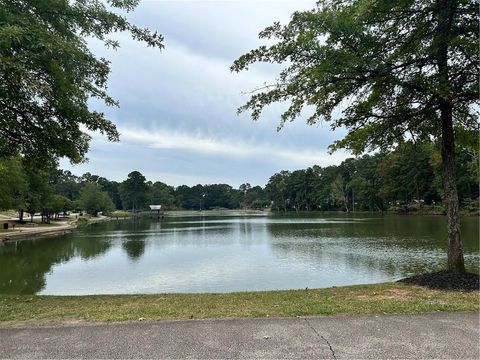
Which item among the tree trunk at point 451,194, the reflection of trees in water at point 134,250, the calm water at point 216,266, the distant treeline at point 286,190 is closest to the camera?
the tree trunk at point 451,194

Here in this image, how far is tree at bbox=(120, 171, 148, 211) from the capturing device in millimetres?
124438

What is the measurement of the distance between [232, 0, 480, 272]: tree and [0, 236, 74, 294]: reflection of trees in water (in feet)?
39.5

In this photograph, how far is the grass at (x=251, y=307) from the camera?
6016 millimetres

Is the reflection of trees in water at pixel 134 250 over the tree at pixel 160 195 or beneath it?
beneath

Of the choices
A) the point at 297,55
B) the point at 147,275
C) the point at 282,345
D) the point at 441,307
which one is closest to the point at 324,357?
the point at 282,345

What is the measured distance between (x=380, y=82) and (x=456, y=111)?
2.52 meters

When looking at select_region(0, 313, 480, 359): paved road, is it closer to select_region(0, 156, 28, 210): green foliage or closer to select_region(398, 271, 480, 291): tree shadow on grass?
select_region(398, 271, 480, 291): tree shadow on grass

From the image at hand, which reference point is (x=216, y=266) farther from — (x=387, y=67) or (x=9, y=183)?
(x=9, y=183)

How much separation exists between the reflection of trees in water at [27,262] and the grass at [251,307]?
8464 millimetres

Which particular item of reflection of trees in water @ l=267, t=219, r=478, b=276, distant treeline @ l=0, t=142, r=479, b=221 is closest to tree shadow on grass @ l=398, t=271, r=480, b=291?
distant treeline @ l=0, t=142, r=479, b=221

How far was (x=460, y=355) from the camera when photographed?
4227 mm

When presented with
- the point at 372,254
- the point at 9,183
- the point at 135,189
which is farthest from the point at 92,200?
the point at 372,254

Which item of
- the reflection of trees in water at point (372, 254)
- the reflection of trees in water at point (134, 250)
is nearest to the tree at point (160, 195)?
the reflection of trees in water at point (134, 250)

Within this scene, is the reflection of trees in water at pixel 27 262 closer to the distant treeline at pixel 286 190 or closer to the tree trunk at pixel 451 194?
the distant treeline at pixel 286 190
